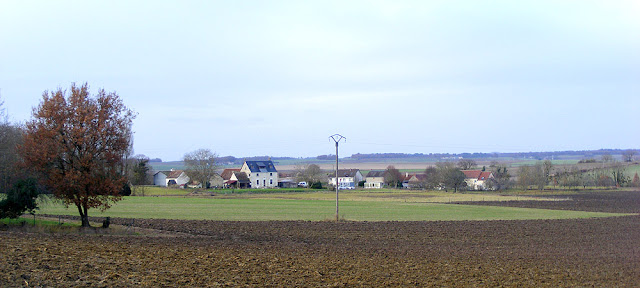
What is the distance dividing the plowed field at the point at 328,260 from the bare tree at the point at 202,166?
100319mm

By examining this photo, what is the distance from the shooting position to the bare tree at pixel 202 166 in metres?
133

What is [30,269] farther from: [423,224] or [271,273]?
[423,224]

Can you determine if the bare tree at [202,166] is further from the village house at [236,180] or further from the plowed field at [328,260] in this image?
the plowed field at [328,260]

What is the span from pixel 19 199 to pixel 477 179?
128 meters

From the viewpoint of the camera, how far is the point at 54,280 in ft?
43.7

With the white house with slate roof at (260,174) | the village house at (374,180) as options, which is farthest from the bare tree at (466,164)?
the white house with slate roof at (260,174)

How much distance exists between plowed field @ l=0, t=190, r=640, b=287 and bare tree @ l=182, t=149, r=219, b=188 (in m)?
100

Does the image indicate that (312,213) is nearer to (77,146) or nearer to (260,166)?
(77,146)

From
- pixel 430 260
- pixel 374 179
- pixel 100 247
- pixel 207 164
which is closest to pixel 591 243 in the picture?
pixel 430 260

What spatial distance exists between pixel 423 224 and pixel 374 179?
5470 inches

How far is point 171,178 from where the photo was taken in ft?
527

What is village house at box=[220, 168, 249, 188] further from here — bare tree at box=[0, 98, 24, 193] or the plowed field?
the plowed field

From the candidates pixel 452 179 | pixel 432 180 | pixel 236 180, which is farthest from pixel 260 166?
pixel 452 179

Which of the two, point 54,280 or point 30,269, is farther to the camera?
point 30,269
